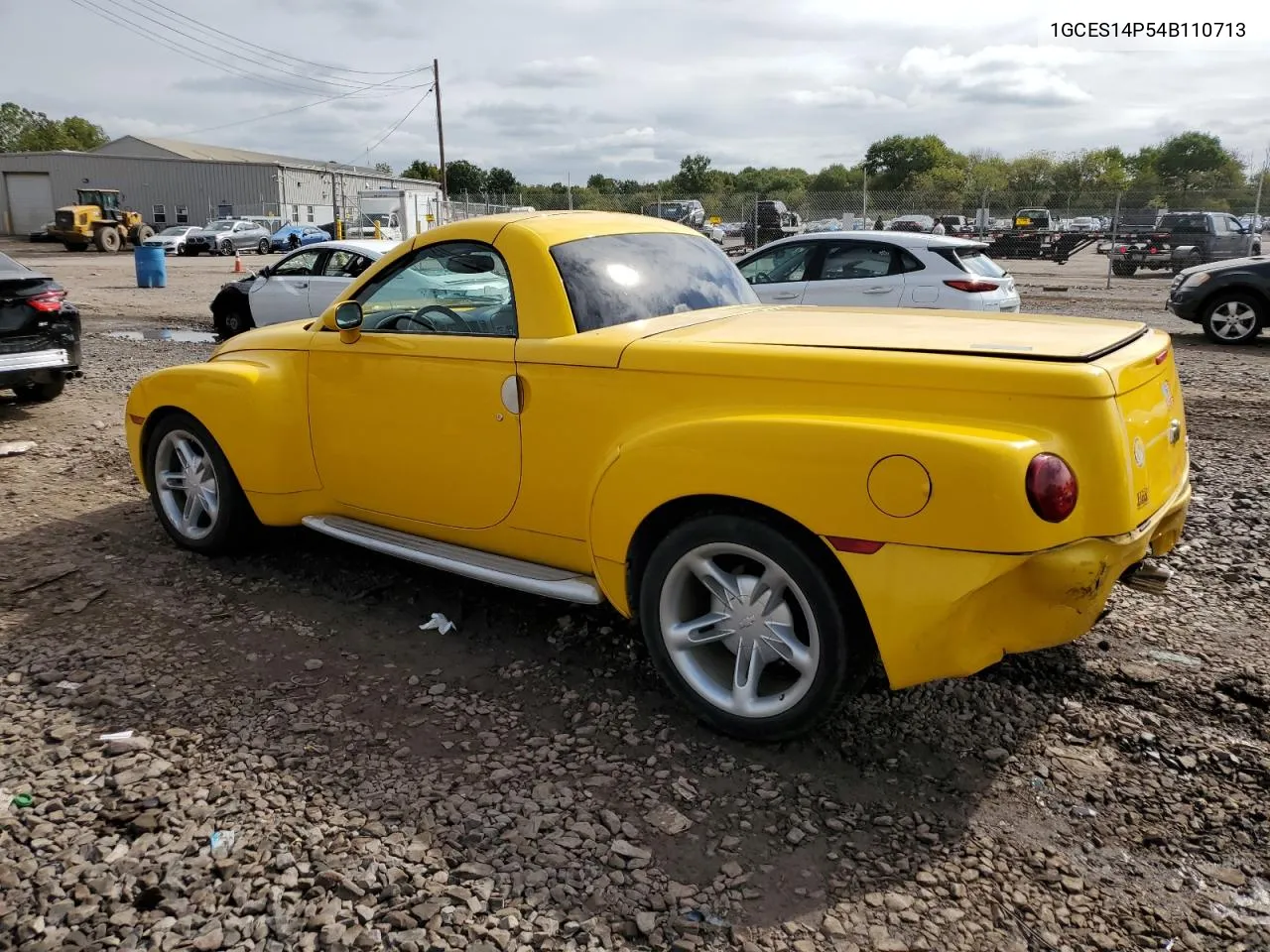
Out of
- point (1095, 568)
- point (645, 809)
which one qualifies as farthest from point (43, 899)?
point (1095, 568)

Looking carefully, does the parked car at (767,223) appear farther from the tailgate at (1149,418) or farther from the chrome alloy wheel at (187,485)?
the tailgate at (1149,418)

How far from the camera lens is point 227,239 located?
1580 inches

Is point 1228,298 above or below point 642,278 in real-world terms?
below

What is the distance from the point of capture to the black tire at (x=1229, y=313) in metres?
12.3

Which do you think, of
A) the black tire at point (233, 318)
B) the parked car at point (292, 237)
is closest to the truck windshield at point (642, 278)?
the black tire at point (233, 318)

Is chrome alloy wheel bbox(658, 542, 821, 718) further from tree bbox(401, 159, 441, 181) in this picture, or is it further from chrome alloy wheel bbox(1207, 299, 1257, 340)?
tree bbox(401, 159, 441, 181)

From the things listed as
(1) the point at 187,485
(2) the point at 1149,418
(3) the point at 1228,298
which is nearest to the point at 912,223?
(3) the point at 1228,298

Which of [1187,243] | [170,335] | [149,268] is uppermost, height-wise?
[1187,243]

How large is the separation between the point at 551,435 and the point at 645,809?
1.34m

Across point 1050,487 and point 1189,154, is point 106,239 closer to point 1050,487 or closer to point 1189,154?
point 1050,487

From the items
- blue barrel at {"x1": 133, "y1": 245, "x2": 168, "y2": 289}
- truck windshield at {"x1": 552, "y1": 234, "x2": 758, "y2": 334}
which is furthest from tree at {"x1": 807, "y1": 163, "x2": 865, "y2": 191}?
truck windshield at {"x1": 552, "y1": 234, "x2": 758, "y2": 334}

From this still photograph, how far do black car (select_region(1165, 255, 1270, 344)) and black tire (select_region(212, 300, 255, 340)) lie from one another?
Result: 12.6 meters

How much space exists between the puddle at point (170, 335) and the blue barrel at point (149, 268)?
367 inches

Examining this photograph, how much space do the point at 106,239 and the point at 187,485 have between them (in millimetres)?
42493
